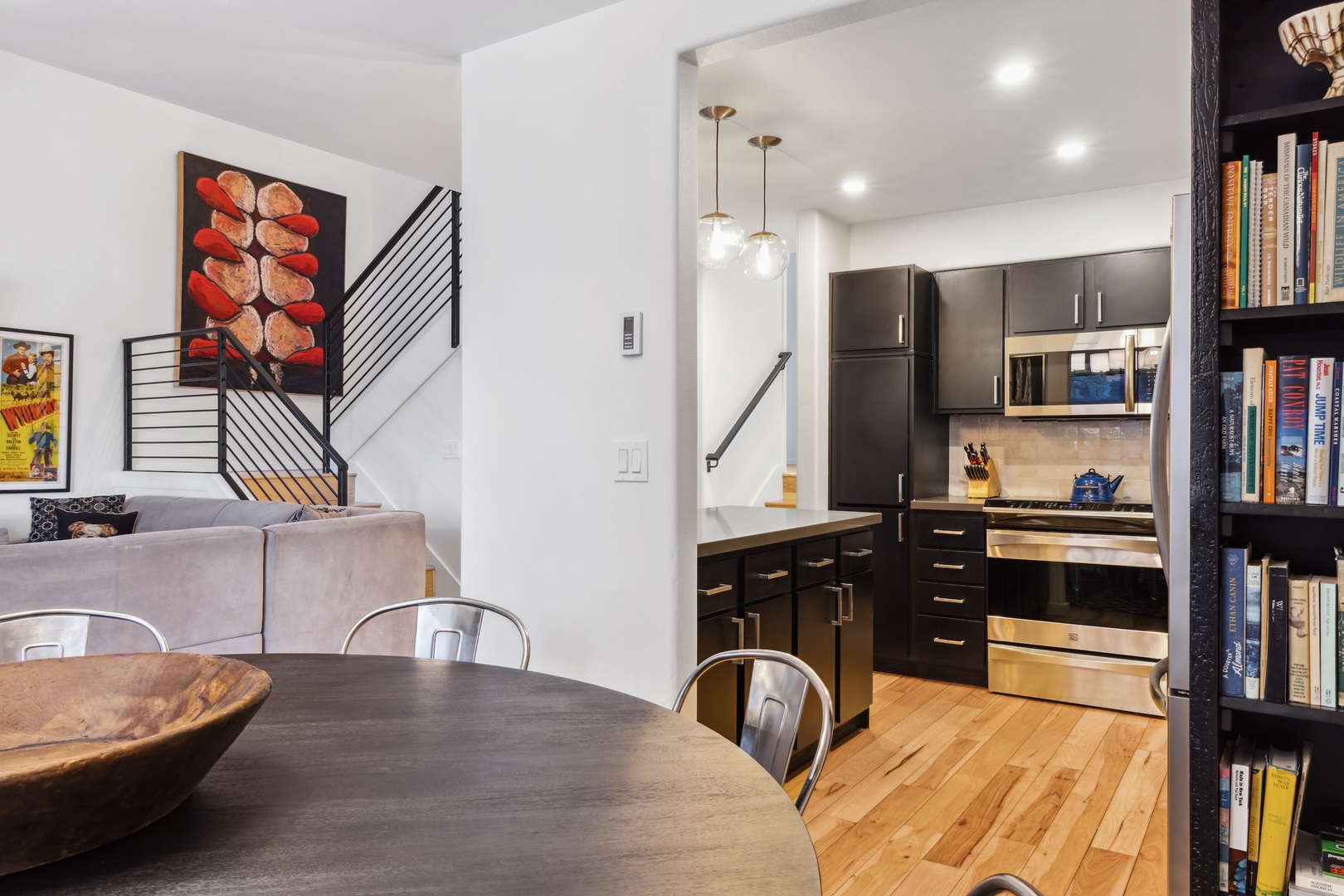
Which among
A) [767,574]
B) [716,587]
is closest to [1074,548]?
[767,574]

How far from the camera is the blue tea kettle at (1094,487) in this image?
434cm

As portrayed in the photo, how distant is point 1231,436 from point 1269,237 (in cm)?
37

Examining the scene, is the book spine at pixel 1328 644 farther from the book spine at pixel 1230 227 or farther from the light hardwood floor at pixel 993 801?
the light hardwood floor at pixel 993 801

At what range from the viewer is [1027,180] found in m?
4.37

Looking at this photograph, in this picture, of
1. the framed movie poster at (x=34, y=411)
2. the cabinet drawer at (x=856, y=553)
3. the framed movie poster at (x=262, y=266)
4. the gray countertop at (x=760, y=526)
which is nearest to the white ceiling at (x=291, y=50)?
the gray countertop at (x=760, y=526)

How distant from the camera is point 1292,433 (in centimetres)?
160

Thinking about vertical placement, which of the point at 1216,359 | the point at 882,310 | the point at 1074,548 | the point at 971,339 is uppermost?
the point at 882,310

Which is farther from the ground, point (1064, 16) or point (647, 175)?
point (1064, 16)

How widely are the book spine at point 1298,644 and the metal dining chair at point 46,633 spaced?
214 centimetres

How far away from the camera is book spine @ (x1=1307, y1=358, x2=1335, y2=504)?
61.7 inches

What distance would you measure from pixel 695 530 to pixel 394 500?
442cm

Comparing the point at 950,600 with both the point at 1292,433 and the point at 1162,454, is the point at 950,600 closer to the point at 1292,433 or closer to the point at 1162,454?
the point at 1162,454

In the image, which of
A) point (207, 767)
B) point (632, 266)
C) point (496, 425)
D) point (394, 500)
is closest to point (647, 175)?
point (632, 266)

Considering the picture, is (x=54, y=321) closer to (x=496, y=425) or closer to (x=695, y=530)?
(x=496, y=425)
